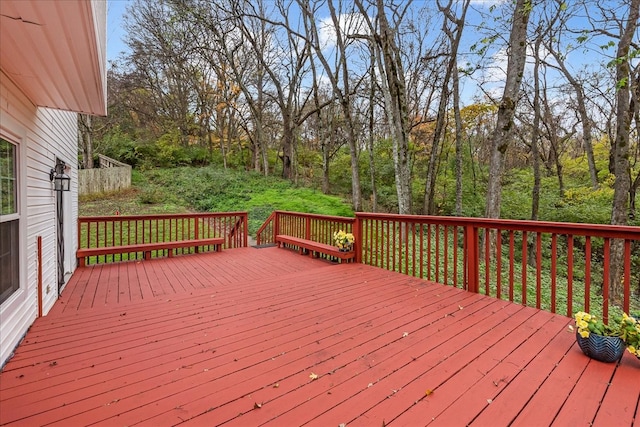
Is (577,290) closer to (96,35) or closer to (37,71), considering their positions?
(96,35)

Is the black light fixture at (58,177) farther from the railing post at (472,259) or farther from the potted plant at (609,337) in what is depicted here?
the potted plant at (609,337)

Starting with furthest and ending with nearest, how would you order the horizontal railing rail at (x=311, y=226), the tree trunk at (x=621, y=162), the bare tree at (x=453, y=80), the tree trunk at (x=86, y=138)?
the tree trunk at (x=86, y=138)
the bare tree at (x=453, y=80)
the tree trunk at (x=621, y=162)
the horizontal railing rail at (x=311, y=226)

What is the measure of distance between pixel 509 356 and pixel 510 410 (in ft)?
2.04

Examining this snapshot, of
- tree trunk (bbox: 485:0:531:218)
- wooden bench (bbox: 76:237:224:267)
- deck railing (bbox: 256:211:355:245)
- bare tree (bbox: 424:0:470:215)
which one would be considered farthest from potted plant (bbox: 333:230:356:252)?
bare tree (bbox: 424:0:470:215)

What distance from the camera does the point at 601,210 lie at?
8.90 metres

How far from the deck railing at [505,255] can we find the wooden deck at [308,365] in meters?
0.41

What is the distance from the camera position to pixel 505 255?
29.2 feet

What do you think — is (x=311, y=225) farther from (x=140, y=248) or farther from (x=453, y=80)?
(x=453, y=80)

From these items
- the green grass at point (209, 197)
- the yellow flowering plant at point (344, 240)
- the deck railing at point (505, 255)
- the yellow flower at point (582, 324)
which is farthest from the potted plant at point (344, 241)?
the green grass at point (209, 197)

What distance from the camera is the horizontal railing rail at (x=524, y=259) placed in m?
2.52

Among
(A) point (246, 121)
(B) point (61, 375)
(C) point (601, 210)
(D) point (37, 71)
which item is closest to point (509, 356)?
(B) point (61, 375)

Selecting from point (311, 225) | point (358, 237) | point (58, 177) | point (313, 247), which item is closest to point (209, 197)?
point (311, 225)

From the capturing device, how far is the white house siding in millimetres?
2180

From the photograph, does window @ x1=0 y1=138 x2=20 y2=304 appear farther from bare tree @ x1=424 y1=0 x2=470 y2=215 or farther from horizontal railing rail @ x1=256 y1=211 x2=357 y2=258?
bare tree @ x1=424 y1=0 x2=470 y2=215
